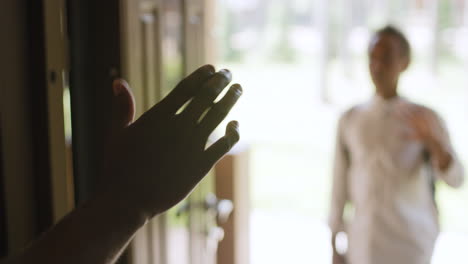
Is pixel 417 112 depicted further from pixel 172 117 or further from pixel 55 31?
pixel 172 117

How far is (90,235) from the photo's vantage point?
49cm

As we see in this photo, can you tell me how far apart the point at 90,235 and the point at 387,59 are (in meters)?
1.45

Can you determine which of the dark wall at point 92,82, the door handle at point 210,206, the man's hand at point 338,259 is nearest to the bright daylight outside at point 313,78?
the man's hand at point 338,259

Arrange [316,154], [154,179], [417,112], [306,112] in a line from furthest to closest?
[306,112] < [316,154] < [417,112] < [154,179]

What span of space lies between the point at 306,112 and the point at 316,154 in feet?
2.38

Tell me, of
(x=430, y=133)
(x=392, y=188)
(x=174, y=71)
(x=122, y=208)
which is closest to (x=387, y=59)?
(x=430, y=133)

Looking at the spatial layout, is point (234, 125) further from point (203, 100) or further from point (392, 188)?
point (392, 188)

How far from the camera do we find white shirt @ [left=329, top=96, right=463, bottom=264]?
1.74 metres

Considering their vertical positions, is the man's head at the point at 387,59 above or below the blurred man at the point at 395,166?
above

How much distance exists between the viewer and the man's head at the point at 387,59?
5.79ft

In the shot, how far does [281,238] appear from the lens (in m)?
3.97

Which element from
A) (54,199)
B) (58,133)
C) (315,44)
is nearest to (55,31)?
(58,133)

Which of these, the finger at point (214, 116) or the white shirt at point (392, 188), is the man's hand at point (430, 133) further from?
the finger at point (214, 116)

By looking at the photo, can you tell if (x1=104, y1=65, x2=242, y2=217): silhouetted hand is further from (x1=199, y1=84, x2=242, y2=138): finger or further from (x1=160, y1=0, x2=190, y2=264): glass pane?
(x1=160, y1=0, x2=190, y2=264): glass pane
